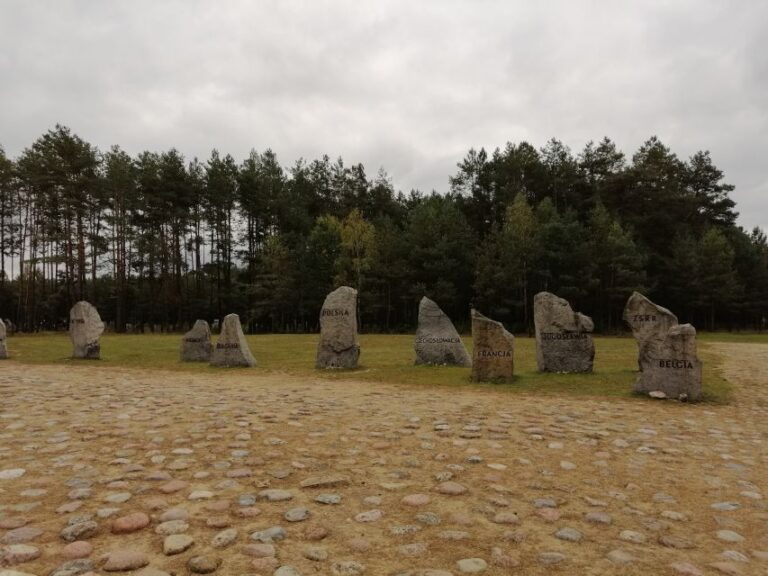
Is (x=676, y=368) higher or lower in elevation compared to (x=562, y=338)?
lower

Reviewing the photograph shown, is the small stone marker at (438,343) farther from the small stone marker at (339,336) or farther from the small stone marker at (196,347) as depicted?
the small stone marker at (196,347)

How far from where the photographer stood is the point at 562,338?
477 inches

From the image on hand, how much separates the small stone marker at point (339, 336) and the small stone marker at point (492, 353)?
3.98 metres

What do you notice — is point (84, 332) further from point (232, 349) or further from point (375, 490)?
point (375, 490)

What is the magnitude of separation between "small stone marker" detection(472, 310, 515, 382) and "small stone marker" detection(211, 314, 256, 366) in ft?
23.0

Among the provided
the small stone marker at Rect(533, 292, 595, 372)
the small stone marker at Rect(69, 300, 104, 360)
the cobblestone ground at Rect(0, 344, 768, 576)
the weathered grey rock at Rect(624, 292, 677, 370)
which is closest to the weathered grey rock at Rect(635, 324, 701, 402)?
the weathered grey rock at Rect(624, 292, 677, 370)

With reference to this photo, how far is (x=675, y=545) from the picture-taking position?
300 centimetres

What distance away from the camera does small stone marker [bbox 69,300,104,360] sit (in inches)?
659

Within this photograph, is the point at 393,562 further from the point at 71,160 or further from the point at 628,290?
the point at 71,160

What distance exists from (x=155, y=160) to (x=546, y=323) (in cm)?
4270

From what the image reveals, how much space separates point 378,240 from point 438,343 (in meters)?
27.6

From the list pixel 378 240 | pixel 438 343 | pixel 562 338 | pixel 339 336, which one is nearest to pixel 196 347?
pixel 339 336

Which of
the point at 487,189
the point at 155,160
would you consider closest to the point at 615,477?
the point at 487,189

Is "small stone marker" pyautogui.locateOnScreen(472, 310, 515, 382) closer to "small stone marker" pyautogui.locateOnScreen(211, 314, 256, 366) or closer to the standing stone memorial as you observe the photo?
the standing stone memorial
